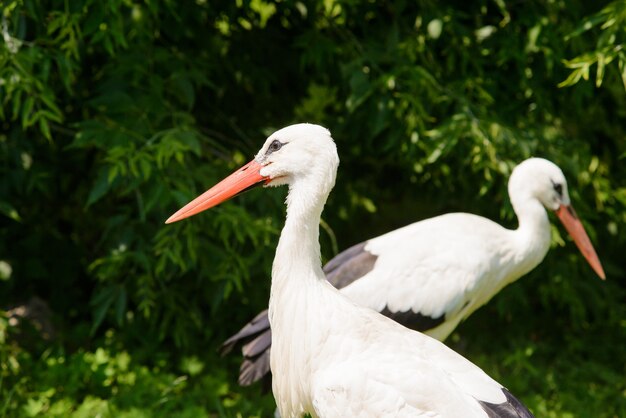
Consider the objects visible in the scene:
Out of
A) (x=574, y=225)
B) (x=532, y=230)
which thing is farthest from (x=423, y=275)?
(x=574, y=225)

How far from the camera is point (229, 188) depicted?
3076 millimetres

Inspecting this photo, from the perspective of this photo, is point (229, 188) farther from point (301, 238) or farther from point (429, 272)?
point (429, 272)

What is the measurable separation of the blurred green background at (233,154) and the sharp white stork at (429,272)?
31cm

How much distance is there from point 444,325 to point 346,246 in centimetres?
168

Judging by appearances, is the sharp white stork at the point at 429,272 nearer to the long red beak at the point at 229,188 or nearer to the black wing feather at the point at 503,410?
the long red beak at the point at 229,188

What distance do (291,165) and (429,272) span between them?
1.28m

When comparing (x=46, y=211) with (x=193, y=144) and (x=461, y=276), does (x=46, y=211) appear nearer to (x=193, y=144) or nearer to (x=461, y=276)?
(x=193, y=144)

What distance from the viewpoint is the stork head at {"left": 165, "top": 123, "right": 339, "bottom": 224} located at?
2930 millimetres

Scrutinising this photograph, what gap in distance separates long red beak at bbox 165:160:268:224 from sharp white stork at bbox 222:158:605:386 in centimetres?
93

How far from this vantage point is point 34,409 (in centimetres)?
380

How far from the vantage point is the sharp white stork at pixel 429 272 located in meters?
3.94

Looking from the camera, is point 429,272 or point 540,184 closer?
point 429,272

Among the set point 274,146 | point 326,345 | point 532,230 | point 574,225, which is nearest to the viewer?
point 326,345

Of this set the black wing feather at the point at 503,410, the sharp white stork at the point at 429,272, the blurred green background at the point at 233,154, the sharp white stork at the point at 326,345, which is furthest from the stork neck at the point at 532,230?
the black wing feather at the point at 503,410
